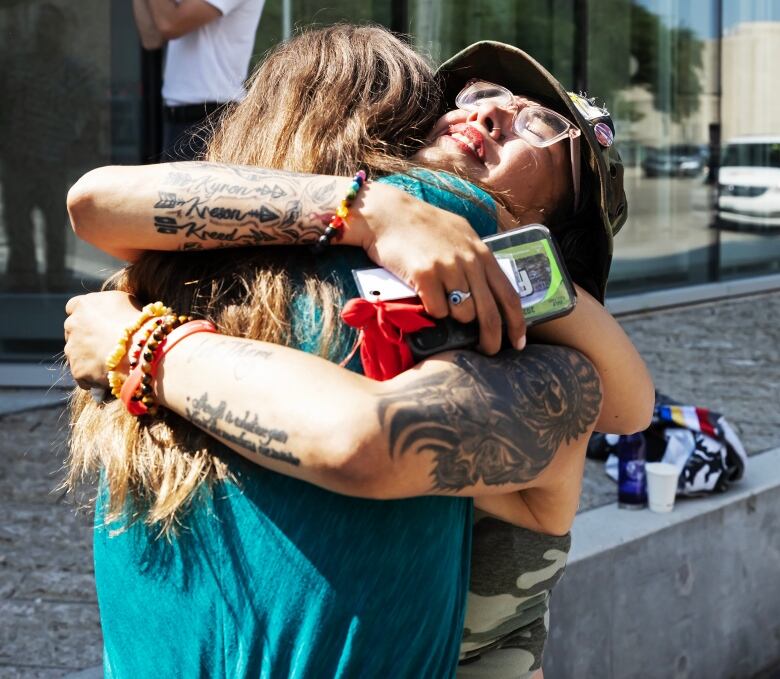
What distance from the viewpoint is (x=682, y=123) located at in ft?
35.7

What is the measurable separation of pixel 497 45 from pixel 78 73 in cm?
563

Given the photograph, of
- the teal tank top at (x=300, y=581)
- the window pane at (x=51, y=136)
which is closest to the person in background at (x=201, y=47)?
the window pane at (x=51, y=136)

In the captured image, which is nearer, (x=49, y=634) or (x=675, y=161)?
(x=49, y=634)

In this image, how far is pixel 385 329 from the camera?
50.8 inches

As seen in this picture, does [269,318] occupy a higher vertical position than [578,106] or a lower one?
lower

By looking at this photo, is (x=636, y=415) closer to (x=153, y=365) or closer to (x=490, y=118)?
(x=490, y=118)

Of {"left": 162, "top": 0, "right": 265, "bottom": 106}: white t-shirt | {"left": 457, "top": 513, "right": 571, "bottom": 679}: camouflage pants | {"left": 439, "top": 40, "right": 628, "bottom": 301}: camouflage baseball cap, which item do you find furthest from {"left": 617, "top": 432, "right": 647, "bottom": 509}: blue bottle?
{"left": 162, "top": 0, "right": 265, "bottom": 106}: white t-shirt

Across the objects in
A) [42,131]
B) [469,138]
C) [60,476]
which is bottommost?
[60,476]

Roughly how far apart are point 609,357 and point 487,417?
34cm

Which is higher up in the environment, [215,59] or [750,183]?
[215,59]

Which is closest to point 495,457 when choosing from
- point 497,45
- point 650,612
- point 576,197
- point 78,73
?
point 576,197

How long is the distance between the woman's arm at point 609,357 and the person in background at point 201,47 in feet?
11.3

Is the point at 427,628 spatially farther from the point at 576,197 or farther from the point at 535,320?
the point at 576,197

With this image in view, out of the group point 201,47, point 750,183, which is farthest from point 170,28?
point 750,183
